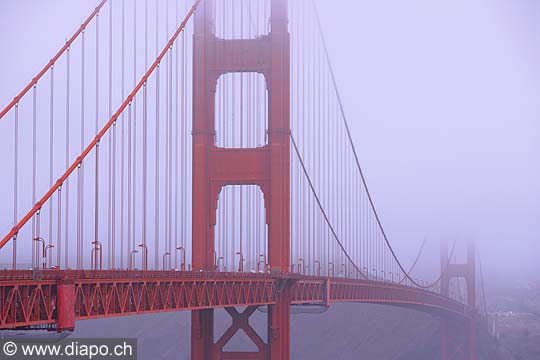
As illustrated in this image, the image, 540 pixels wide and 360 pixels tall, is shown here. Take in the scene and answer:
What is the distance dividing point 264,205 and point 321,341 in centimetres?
11620

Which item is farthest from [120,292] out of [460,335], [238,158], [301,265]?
[460,335]

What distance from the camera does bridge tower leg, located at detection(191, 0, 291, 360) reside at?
56.4 meters

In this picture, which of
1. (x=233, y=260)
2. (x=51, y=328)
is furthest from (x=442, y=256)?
(x=51, y=328)

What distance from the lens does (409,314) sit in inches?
6639

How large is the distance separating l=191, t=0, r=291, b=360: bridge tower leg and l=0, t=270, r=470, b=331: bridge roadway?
235 centimetres

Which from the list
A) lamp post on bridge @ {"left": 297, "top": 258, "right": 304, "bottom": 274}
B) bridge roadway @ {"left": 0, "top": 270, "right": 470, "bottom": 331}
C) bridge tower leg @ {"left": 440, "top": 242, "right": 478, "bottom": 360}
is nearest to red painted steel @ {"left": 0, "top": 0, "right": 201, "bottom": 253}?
bridge roadway @ {"left": 0, "top": 270, "right": 470, "bottom": 331}

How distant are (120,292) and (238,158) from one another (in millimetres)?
19313

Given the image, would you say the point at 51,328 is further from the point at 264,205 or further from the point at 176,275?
the point at 264,205

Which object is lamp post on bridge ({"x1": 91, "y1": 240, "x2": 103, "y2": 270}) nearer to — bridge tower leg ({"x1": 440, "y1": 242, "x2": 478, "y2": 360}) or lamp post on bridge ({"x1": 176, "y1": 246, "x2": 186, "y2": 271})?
lamp post on bridge ({"x1": 176, "y1": 246, "x2": 186, "y2": 271})

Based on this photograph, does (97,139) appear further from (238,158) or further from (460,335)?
(460,335)

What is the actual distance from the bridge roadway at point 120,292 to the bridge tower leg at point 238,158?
7.72ft

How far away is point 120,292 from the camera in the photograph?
38594mm

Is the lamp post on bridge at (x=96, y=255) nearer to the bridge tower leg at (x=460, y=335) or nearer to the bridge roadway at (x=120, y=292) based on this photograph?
the bridge roadway at (x=120, y=292)

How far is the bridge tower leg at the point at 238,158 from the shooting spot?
56406 millimetres
